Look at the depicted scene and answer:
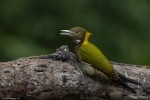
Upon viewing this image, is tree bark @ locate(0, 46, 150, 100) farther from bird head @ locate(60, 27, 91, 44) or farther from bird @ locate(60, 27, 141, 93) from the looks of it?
bird head @ locate(60, 27, 91, 44)

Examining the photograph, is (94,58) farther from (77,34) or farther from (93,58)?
(77,34)

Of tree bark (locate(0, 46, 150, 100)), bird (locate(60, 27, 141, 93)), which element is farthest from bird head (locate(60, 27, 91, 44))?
tree bark (locate(0, 46, 150, 100))

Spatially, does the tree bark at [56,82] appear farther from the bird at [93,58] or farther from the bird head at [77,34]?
the bird head at [77,34]

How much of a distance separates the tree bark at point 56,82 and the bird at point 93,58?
0.06 metres

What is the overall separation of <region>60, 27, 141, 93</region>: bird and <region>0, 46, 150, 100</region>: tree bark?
2.3 inches

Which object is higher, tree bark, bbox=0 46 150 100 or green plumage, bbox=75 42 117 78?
green plumage, bbox=75 42 117 78

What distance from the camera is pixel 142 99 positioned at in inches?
247

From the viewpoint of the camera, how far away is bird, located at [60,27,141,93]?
6266 millimetres

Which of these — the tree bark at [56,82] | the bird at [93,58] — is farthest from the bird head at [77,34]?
the tree bark at [56,82]

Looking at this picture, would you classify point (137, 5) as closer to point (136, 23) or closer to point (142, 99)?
point (136, 23)

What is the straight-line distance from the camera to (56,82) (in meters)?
5.96

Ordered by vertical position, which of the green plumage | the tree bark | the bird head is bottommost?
the tree bark

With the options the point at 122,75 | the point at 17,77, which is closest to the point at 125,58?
the point at 122,75

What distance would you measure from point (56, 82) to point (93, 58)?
541mm
